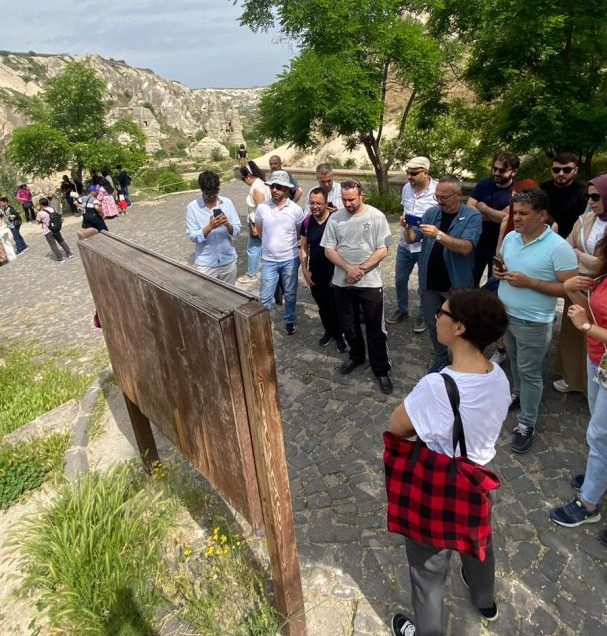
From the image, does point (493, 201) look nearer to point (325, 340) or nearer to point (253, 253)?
point (325, 340)

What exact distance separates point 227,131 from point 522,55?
90904 mm

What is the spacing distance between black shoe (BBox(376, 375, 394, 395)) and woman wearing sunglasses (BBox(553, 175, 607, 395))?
1.46 m

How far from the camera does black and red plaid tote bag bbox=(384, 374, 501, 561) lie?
1.85m

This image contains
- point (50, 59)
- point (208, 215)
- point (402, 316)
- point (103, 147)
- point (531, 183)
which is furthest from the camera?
point (50, 59)

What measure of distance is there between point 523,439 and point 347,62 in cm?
825

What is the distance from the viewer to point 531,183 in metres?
3.90

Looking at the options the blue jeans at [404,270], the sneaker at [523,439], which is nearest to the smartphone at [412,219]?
the blue jeans at [404,270]

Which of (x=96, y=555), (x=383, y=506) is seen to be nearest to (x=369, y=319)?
(x=383, y=506)

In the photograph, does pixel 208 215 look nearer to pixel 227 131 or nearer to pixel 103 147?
pixel 103 147

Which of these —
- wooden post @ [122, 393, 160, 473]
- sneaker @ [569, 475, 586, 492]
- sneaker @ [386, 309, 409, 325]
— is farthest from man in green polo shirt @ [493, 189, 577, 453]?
wooden post @ [122, 393, 160, 473]

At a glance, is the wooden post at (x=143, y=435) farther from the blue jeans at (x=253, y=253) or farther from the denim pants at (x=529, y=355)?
the blue jeans at (x=253, y=253)

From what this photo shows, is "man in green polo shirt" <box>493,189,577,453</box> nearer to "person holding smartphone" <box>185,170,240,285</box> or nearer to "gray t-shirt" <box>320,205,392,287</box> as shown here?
"gray t-shirt" <box>320,205,392,287</box>

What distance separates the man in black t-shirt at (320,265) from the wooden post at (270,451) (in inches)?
125

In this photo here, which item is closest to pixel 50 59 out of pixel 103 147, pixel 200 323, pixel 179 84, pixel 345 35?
pixel 179 84
